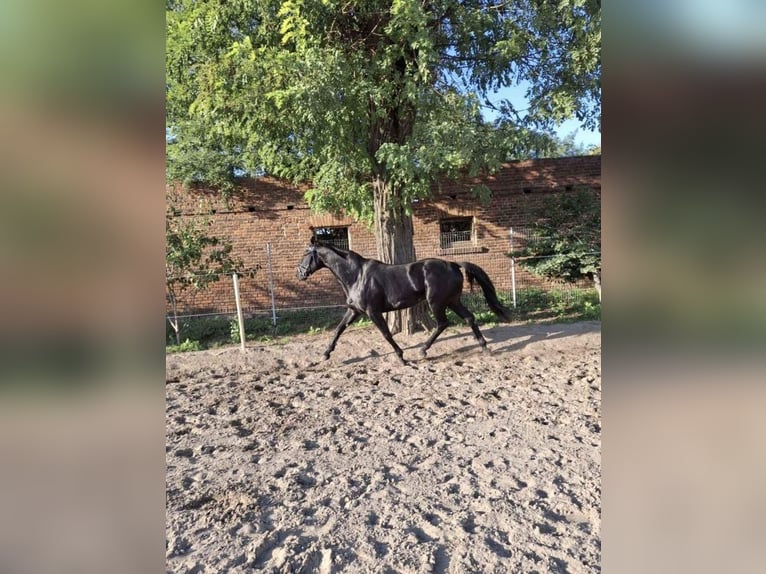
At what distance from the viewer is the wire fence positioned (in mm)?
8781

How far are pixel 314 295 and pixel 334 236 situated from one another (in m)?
1.48

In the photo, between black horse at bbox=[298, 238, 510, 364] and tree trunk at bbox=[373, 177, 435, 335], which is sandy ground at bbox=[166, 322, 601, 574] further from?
tree trunk at bbox=[373, 177, 435, 335]

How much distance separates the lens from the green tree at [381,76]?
5016 mm

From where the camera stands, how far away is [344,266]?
577 cm

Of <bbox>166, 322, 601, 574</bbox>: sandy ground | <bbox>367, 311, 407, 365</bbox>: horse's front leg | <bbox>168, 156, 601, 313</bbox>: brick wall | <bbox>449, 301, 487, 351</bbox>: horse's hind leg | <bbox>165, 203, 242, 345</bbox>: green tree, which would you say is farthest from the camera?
<bbox>168, 156, 601, 313</bbox>: brick wall

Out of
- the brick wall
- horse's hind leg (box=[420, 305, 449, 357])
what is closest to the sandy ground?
horse's hind leg (box=[420, 305, 449, 357])

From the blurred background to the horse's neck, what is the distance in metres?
5.08

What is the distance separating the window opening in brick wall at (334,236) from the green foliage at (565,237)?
404 centimetres

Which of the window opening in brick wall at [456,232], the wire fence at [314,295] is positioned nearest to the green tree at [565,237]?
the wire fence at [314,295]

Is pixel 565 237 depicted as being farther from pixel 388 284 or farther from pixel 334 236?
pixel 388 284
